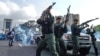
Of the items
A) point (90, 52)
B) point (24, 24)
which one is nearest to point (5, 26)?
point (24, 24)

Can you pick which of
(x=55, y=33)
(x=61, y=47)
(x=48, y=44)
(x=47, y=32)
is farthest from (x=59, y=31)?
(x=48, y=44)

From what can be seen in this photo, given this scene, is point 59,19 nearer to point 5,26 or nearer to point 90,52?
point 90,52

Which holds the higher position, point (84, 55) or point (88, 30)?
point (88, 30)

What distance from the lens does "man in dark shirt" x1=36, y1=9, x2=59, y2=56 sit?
8.28 metres

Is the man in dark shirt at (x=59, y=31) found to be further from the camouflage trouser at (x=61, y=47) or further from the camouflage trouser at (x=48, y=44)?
the camouflage trouser at (x=48, y=44)

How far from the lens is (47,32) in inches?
335

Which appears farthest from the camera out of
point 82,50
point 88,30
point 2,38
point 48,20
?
point 2,38

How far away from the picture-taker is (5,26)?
4822 centimetres

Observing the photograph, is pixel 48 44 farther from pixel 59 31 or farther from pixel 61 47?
pixel 61 47

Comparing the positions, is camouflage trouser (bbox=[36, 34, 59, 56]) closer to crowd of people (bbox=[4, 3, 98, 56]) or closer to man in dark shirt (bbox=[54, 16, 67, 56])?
crowd of people (bbox=[4, 3, 98, 56])

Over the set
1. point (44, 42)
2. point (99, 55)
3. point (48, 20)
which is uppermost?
point (48, 20)

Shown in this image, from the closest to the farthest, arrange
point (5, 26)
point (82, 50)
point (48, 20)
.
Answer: point (48, 20), point (82, 50), point (5, 26)

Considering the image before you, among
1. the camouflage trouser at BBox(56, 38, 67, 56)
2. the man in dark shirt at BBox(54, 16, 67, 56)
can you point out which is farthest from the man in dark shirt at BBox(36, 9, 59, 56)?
the camouflage trouser at BBox(56, 38, 67, 56)

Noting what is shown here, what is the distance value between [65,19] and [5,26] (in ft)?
126
